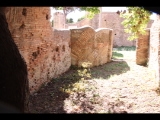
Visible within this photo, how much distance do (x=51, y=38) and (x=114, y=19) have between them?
17222 millimetres

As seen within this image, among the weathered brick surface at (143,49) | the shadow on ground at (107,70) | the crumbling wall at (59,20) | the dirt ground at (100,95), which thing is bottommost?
the shadow on ground at (107,70)

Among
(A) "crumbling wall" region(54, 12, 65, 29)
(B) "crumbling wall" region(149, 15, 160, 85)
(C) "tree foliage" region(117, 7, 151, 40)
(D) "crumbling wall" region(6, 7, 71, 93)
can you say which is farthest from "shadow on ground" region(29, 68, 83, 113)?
(A) "crumbling wall" region(54, 12, 65, 29)

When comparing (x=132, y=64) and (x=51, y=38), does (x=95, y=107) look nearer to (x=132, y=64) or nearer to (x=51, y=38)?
(x=51, y=38)

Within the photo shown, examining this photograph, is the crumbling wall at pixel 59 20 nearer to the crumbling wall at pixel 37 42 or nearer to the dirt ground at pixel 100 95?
the crumbling wall at pixel 37 42

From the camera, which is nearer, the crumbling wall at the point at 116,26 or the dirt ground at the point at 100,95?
the dirt ground at the point at 100,95

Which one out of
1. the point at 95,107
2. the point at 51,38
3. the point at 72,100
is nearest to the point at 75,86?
the point at 72,100

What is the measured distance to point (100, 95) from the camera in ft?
23.8

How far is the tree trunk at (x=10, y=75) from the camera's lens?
4391mm

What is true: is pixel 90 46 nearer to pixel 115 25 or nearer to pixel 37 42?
pixel 37 42

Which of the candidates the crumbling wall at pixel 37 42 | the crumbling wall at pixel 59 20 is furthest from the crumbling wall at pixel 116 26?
the crumbling wall at pixel 37 42

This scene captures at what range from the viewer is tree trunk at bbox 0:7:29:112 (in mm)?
4391

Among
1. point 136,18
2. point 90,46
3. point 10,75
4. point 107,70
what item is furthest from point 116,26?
point 10,75

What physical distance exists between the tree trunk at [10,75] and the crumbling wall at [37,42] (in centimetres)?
→ 118

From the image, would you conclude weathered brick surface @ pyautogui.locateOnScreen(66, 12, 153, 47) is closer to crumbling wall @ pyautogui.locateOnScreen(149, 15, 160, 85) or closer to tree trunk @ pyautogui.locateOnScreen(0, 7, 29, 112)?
crumbling wall @ pyautogui.locateOnScreen(149, 15, 160, 85)
